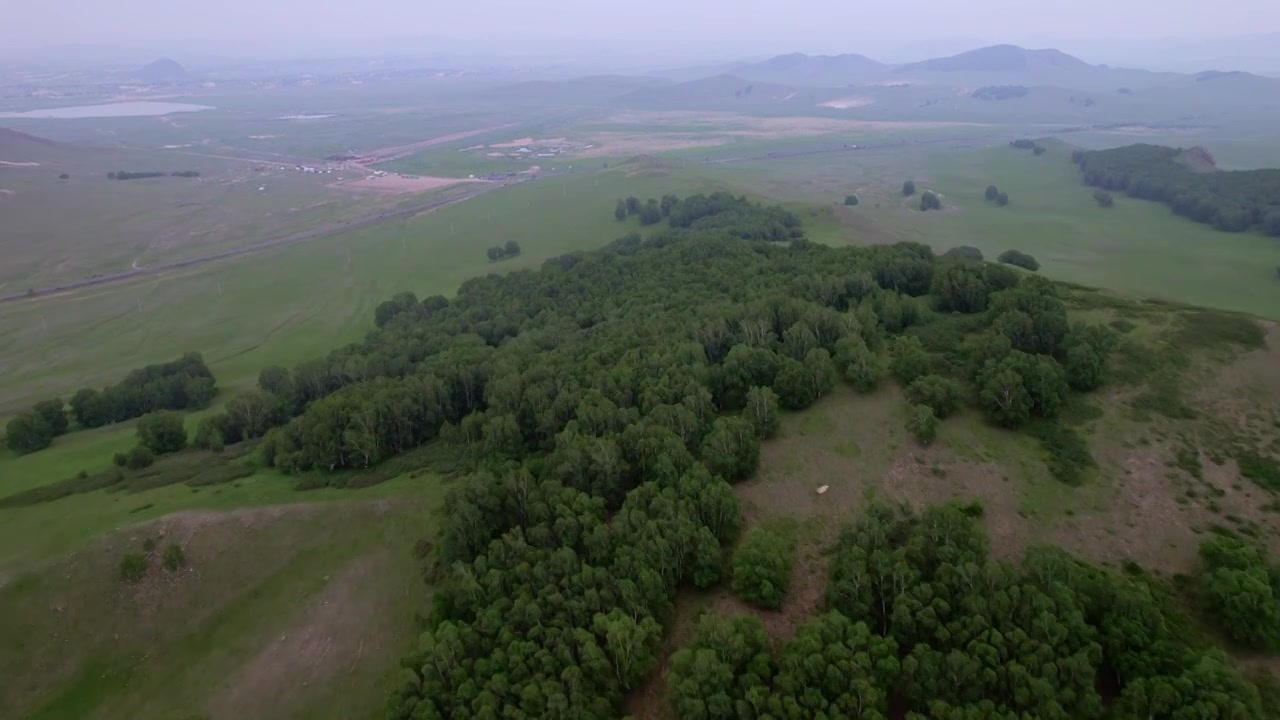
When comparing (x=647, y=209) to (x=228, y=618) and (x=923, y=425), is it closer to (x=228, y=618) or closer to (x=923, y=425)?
(x=923, y=425)

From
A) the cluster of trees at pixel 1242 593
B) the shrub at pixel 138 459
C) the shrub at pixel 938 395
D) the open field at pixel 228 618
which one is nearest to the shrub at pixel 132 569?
the open field at pixel 228 618

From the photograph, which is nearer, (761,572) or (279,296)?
(761,572)

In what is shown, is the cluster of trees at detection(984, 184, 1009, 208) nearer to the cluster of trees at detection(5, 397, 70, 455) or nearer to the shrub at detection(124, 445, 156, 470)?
the shrub at detection(124, 445, 156, 470)

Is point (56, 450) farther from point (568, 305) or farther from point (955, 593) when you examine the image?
point (955, 593)

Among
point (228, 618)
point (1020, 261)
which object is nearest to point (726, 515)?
point (228, 618)

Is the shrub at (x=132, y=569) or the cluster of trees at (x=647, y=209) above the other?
the cluster of trees at (x=647, y=209)

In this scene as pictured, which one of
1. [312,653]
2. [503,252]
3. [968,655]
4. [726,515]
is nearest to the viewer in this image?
[968,655]

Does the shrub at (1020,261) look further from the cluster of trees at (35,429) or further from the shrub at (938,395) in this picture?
the cluster of trees at (35,429)
